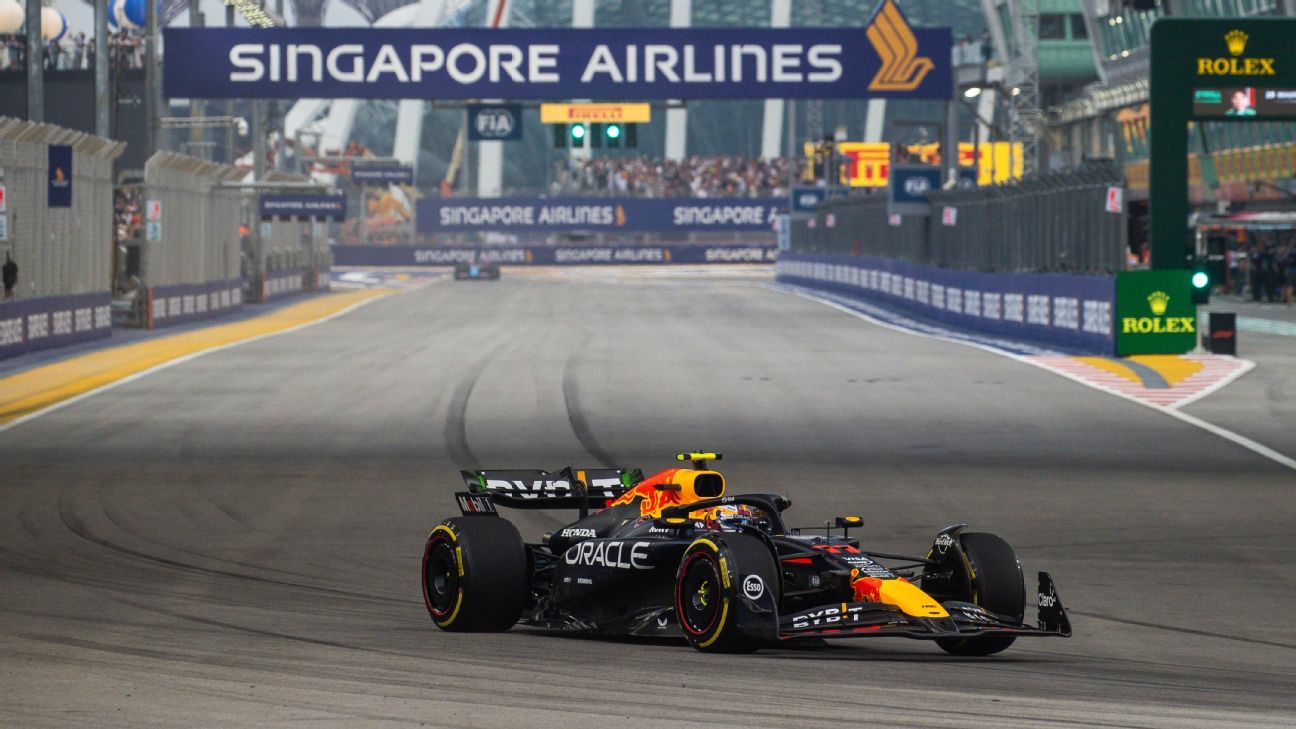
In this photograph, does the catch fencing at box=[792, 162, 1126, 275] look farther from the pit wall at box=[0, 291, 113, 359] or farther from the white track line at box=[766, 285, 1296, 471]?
the pit wall at box=[0, 291, 113, 359]

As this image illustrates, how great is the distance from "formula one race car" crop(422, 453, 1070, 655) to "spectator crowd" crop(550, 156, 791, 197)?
94843mm

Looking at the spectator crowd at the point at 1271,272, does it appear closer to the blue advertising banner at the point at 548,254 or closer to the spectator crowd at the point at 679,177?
the blue advertising banner at the point at 548,254

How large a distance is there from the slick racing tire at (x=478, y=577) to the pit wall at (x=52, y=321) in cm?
2411

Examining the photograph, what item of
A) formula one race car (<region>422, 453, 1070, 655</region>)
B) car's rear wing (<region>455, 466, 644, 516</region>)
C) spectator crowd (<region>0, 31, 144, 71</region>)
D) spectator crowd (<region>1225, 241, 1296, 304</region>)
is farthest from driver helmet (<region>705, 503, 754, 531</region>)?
spectator crowd (<region>0, 31, 144, 71</region>)

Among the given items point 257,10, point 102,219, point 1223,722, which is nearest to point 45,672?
point 1223,722

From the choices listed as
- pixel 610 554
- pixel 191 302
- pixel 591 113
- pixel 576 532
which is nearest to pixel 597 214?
pixel 591 113

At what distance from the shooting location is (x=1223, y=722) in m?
7.29

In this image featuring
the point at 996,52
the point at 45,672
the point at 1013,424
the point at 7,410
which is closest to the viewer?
the point at 45,672

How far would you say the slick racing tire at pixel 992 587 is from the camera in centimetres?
904

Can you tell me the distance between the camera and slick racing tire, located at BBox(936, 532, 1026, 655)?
904 centimetres

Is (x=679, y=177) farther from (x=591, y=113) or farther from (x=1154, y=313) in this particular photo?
(x=1154, y=313)

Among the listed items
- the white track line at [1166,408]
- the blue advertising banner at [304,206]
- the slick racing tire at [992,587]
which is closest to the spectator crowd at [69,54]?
the blue advertising banner at [304,206]

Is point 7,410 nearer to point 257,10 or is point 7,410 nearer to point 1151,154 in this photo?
point 1151,154

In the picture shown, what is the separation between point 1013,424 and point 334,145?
119740mm
